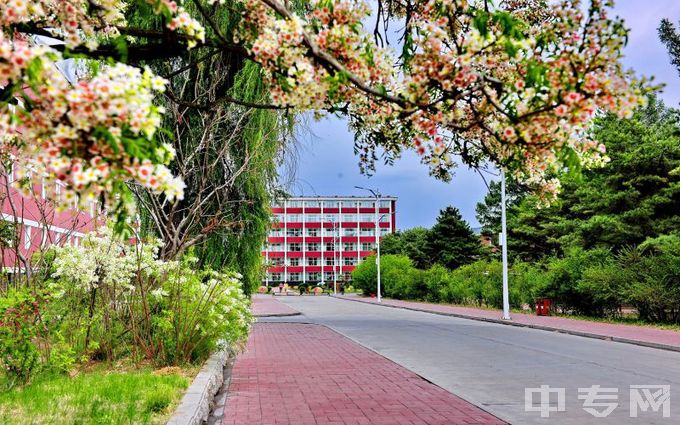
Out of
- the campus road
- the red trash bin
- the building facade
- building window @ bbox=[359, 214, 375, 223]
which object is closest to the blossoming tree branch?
the campus road

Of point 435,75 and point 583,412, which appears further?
point 583,412

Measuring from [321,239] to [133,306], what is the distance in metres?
110

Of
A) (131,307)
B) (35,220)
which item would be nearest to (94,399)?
(131,307)

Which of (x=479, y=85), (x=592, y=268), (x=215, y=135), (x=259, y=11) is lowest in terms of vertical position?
(x=592, y=268)

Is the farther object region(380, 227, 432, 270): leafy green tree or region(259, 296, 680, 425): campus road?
region(380, 227, 432, 270): leafy green tree

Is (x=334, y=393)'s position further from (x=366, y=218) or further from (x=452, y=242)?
(x=366, y=218)

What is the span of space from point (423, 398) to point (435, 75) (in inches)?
227

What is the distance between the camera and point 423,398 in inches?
337

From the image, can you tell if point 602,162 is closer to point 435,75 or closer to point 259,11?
point 435,75

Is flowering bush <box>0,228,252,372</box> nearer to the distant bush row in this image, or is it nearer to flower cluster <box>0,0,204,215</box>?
flower cluster <box>0,0,204,215</box>

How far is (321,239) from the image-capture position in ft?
393

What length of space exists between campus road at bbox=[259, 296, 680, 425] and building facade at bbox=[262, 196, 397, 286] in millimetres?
98756

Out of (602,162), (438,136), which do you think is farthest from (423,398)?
(438,136)

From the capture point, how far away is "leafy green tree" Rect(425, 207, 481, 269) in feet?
201
